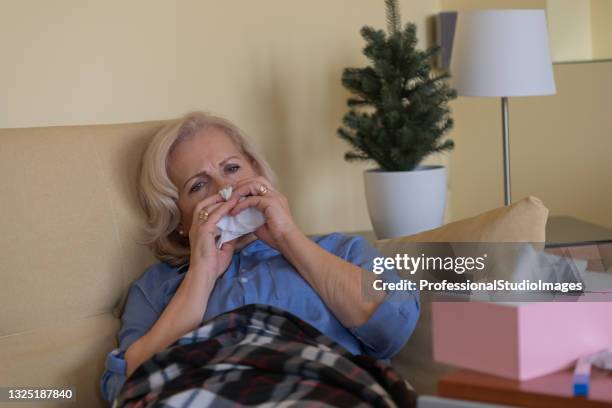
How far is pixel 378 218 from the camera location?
9.04ft

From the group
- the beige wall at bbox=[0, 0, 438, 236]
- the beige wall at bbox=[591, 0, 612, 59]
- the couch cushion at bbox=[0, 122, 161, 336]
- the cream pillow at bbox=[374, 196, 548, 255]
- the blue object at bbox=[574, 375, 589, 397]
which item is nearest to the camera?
the blue object at bbox=[574, 375, 589, 397]

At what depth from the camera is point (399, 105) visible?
8.80 ft

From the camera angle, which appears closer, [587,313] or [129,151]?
[587,313]

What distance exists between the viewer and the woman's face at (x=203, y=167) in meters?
1.83

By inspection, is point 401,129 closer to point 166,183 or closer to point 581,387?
point 166,183

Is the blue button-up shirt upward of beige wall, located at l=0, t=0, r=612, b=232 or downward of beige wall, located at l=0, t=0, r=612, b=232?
downward

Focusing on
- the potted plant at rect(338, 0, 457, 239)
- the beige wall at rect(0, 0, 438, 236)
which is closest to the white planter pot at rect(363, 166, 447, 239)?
the potted plant at rect(338, 0, 457, 239)

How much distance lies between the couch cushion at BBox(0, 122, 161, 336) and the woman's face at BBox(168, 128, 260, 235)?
0.33ft

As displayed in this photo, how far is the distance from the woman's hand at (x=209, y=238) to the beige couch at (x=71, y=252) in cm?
17

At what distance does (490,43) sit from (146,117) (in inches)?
41.4

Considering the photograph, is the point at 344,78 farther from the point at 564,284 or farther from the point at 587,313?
the point at 587,313

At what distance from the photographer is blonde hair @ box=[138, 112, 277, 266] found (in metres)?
1.84

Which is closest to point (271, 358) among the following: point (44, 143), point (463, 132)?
point (44, 143)

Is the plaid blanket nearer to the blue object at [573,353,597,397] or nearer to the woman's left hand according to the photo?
the woman's left hand
